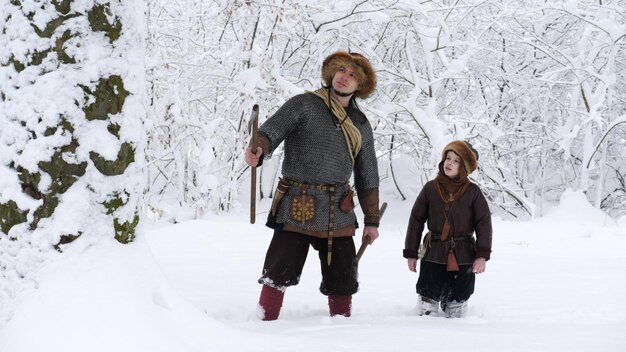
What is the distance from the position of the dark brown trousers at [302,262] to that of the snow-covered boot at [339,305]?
0.04m

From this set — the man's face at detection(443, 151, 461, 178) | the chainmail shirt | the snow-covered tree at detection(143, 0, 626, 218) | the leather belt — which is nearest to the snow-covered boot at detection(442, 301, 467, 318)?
the man's face at detection(443, 151, 461, 178)

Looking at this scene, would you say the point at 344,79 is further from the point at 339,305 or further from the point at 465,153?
the point at 339,305

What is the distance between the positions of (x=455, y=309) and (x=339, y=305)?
0.73 metres

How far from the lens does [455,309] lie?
4.04 meters

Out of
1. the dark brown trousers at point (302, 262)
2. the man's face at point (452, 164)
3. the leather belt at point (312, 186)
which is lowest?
the dark brown trousers at point (302, 262)

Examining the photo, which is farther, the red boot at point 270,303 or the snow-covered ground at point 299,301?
the red boot at point 270,303

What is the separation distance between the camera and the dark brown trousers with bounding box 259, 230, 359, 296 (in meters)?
3.65

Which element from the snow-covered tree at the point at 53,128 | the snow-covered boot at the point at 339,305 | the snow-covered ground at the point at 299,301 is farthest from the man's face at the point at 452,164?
the snow-covered tree at the point at 53,128

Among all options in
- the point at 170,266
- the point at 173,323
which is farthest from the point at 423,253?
the point at 170,266

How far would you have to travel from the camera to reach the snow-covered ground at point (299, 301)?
2.25m

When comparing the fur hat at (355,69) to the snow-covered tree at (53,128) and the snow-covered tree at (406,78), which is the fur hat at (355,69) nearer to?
the snow-covered tree at (53,128)

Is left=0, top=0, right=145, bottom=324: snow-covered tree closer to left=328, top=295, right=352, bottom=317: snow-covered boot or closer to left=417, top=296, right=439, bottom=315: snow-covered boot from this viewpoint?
left=328, top=295, right=352, bottom=317: snow-covered boot

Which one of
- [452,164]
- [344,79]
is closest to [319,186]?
[344,79]

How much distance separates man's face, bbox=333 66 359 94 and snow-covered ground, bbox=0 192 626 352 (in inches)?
47.8
